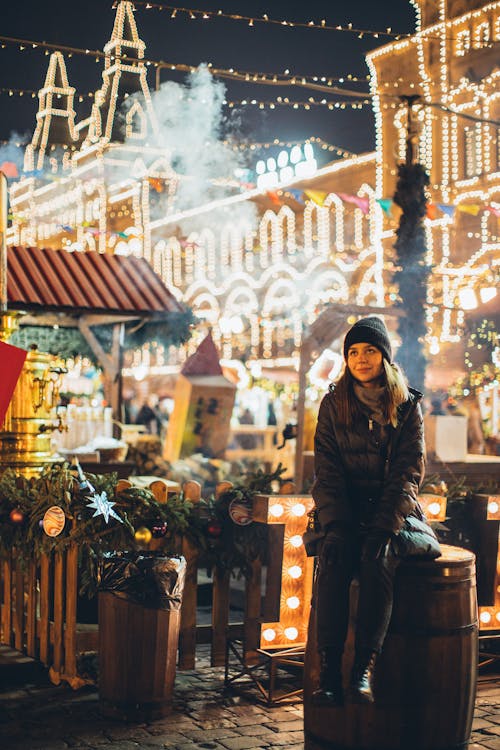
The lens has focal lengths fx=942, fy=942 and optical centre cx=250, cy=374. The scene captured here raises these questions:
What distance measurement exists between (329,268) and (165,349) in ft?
59.2

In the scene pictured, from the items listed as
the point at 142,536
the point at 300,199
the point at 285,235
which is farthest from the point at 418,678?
the point at 285,235

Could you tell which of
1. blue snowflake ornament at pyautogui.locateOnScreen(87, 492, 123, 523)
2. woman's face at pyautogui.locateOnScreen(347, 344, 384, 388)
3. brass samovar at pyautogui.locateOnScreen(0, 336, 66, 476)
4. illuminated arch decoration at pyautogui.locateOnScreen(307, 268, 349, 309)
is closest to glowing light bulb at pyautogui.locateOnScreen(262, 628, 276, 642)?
blue snowflake ornament at pyautogui.locateOnScreen(87, 492, 123, 523)

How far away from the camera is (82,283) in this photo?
13.3m

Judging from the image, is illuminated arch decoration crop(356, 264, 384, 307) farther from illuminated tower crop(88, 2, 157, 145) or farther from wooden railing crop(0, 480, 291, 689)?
wooden railing crop(0, 480, 291, 689)

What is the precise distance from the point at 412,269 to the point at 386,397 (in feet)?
38.0

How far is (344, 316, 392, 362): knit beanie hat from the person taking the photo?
451 centimetres

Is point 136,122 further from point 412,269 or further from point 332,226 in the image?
point 332,226

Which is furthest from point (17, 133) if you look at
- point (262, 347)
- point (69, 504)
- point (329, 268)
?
point (262, 347)

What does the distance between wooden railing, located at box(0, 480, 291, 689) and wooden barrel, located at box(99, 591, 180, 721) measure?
0.69 metres

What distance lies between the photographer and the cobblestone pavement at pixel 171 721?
5.05m

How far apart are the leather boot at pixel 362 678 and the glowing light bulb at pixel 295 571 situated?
1.97 metres

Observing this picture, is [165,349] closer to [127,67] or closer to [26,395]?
[127,67]

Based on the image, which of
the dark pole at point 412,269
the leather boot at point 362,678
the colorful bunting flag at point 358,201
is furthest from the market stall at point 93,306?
the colorful bunting flag at point 358,201

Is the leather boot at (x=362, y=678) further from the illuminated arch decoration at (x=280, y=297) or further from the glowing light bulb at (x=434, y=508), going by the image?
the illuminated arch decoration at (x=280, y=297)
